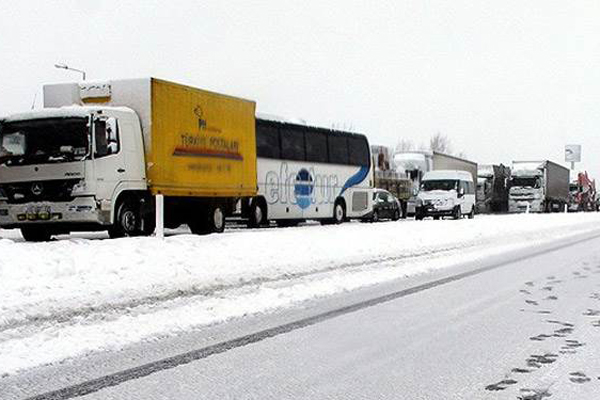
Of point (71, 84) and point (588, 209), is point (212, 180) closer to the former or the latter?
point (71, 84)

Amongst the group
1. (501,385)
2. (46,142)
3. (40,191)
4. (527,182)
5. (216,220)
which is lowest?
(501,385)

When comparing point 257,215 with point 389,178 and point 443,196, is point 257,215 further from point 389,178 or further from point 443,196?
point 389,178

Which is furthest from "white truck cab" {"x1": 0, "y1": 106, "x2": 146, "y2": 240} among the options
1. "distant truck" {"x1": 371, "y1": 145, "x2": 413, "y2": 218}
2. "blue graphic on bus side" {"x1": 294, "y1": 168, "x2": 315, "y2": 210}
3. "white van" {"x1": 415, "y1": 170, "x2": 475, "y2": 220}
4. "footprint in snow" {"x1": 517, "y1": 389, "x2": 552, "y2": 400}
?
"white van" {"x1": 415, "y1": 170, "x2": 475, "y2": 220}

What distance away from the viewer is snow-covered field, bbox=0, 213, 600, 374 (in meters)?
6.93

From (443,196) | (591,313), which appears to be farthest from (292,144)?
(591,313)

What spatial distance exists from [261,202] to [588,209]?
57343 millimetres

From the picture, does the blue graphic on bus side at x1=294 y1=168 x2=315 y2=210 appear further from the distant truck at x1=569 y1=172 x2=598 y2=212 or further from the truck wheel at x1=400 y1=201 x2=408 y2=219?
the distant truck at x1=569 y1=172 x2=598 y2=212

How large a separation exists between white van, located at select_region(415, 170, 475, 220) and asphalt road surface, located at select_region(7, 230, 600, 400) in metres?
30.7

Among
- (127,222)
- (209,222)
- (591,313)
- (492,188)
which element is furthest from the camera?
(492,188)

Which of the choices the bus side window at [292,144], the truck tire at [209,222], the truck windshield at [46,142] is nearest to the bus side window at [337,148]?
the bus side window at [292,144]

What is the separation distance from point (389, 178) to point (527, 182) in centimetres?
1636

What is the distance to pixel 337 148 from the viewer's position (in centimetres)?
3028

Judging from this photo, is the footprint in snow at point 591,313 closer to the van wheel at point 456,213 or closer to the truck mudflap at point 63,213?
the truck mudflap at point 63,213

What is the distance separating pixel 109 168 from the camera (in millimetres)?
17047
